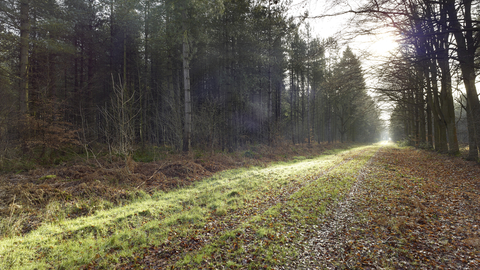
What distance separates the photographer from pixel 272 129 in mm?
18062

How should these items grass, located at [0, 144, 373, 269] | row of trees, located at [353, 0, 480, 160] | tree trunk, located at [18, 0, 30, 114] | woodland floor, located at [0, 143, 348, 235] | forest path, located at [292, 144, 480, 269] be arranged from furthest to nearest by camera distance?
1. tree trunk, located at [18, 0, 30, 114]
2. row of trees, located at [353, 0, 480, 160]
3. woodland floor, located at [0, 143, 348, 235]
4. grass, located at [0, 144, 373, 269]
5. forest path, located at [292, 144, 480, 269]

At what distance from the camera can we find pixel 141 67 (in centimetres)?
2378

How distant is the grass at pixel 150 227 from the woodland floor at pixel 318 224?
0.17 feet

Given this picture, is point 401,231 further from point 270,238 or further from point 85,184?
point 85,184

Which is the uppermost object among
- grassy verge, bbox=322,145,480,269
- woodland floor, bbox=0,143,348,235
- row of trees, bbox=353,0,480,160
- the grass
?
row of trees, bbox=353,0,480,160

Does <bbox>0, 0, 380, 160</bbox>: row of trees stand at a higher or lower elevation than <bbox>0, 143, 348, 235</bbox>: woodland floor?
higher

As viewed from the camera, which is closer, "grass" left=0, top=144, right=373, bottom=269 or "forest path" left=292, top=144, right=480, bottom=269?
"forest path" left=292, top=144, right=480, bottom=269

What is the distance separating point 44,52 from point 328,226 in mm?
18797

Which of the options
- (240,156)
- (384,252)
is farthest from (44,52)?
(384,252)

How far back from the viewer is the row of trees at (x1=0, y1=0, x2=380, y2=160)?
10383mm

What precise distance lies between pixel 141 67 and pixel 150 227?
23746 millimetres

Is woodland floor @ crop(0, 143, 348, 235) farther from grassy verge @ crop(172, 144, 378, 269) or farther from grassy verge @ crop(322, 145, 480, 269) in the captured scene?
grassy verge @ crop(322, 145, 480, 269)

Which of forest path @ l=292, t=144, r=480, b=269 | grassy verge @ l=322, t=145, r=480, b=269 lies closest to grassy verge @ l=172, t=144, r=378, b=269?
forest path @ l=292, t=144, r=480, b=269

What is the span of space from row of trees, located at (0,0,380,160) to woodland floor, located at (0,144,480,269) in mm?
2818
